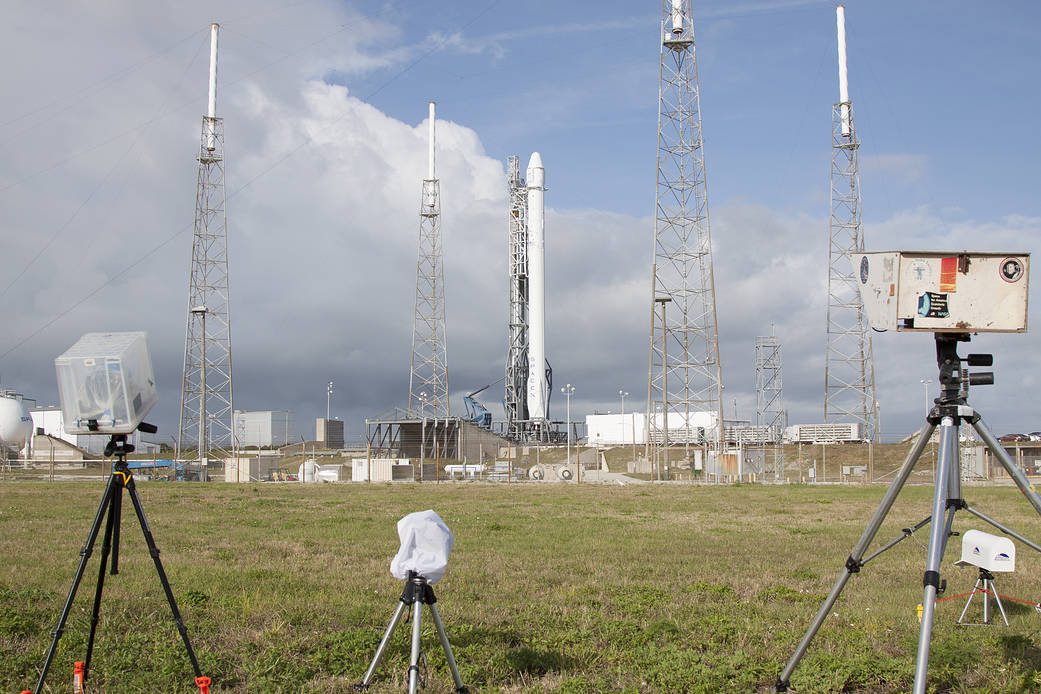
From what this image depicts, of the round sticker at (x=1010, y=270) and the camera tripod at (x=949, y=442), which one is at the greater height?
the round sticker at (x=1010, y=270)

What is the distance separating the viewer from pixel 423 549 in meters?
5.50

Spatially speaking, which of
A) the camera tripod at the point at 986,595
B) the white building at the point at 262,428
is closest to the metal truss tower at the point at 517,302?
the white building at the point at 262,428

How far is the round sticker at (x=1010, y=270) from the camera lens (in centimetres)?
524

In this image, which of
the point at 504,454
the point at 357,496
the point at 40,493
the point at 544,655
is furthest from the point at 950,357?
the point at 504,454

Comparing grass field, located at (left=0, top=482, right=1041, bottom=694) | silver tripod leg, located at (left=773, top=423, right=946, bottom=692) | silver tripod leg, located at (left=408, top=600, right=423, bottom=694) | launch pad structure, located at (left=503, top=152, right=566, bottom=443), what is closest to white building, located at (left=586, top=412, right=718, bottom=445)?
launch pad structure, located at (left=503, top=152, right=566, bottom=443)

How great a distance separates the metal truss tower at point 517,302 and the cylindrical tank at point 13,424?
41.8 meters

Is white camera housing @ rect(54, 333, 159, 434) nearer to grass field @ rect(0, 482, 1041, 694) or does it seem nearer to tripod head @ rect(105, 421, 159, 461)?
tripod head @ rect(105, 421, 159, 461)

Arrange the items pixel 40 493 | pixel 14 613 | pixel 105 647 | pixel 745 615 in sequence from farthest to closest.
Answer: pixel 40 493 → pixel 745 615 → pixel 14 613 → pixel 105 647

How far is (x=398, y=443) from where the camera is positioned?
250 ft

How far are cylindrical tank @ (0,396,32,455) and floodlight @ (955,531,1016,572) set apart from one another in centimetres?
7566

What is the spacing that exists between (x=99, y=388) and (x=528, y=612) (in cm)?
467

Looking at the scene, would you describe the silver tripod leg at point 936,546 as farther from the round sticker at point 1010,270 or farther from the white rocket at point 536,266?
the white rocket at point 536,266

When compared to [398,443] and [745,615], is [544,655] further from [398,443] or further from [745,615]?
[398,443]

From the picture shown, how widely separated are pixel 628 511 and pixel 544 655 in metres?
16.5
